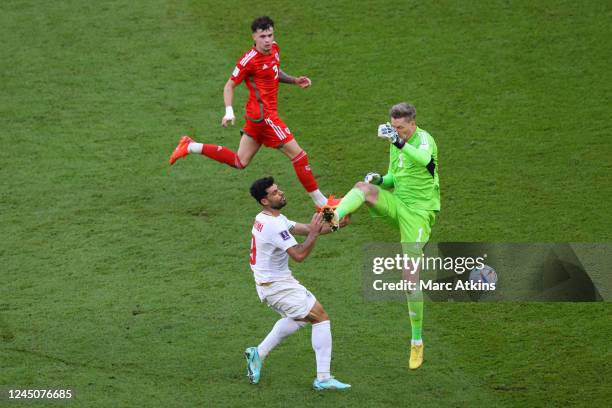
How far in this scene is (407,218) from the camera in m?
10.7

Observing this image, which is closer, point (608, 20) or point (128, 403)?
point (128, 403)

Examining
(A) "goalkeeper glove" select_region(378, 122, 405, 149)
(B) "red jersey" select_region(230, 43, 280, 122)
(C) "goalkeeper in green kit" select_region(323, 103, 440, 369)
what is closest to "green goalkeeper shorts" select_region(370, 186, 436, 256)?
(C) "goalkeeper in green kit" select_region(323, 103, 440, 369)

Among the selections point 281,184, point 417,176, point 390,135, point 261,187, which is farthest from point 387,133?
point 281,184

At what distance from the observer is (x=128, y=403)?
10.1m

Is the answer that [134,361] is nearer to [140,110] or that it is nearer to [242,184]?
[242,184]

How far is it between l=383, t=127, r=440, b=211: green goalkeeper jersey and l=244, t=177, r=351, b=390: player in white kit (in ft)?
3.93

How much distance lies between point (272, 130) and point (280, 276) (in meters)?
3.22

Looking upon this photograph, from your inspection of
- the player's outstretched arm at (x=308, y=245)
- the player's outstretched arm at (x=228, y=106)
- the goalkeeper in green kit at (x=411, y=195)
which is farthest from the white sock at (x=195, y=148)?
the player's outstretched arm at (x=308, y=245)

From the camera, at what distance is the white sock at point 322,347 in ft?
33.7

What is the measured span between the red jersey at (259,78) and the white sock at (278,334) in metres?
3.38

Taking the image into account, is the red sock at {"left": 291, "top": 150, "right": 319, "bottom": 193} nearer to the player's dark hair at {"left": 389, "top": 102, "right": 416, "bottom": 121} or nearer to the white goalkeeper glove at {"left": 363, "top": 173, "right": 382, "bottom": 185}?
the white goalkeeper glove at {"left": 363, "top": 173, "right": 382, "bottom": 185}

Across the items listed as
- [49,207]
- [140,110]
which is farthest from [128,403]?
[140,110]

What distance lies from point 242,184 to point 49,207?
2663 mm

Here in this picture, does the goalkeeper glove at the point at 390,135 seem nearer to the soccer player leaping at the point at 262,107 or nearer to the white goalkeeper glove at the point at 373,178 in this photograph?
the white goalkeeper glove at the point at 373,178
